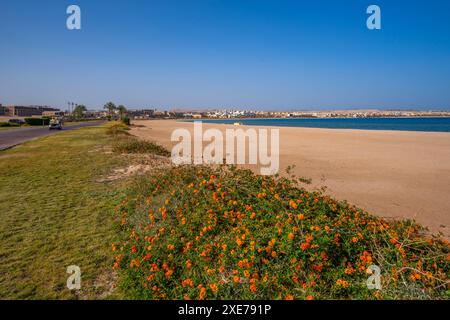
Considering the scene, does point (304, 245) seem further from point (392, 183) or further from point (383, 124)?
point (383, 124)

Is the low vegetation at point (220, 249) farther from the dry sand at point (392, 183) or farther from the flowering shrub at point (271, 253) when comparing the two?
the dry sand at point (392, 183)

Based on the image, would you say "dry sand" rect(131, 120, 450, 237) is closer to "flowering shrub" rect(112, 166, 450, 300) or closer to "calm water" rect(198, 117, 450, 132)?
"flowering shrub" rect(112, 166, 450, 300)

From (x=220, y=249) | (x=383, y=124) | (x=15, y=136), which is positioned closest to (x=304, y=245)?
(x=220, y=249)

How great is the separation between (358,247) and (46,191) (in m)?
8.29

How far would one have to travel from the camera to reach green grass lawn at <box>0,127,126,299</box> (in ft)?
12.1

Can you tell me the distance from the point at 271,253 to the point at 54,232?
168 inches

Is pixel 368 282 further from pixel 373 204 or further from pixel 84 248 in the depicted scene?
pixel 373 204

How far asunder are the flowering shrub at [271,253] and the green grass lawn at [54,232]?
1.53ft

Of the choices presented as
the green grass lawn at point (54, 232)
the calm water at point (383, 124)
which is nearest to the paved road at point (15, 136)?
the green grass lawn at point (54, 232)

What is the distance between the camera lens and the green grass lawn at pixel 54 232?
145 inches

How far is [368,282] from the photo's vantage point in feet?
9.45

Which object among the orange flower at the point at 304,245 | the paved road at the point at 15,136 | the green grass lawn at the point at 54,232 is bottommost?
the green grass lawn at the point at 54,232

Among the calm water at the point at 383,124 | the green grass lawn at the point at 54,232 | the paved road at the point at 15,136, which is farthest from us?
the calm water at the point at 383,124

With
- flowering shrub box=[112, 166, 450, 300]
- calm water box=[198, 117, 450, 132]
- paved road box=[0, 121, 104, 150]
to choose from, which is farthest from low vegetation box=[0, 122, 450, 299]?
calm water box=[198, 117, 450, 132]
